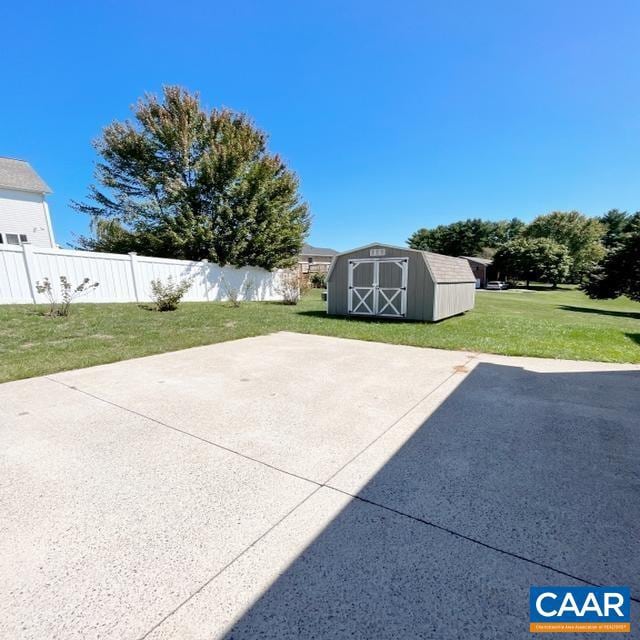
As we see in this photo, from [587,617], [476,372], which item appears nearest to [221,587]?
[587,617]

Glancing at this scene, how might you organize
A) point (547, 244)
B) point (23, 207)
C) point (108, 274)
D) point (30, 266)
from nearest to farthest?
point (30, 266) < point (108, 274) < point (23, 207) < point (547, 244)

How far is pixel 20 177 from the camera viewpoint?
1614 centimetres

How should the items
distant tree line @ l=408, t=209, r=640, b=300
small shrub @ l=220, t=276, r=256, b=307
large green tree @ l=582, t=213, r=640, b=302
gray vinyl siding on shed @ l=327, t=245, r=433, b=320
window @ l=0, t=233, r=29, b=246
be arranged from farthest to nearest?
distant tree line @ l=408, t=209, r=640, b=300 < large green tree @ l=582, t=213, r=640, b=302 < small shrub @ l=220, t=276, r=256, b=307 < window @ l=0, t=233, r=29, b=246 < gray vinyl siding on shed @ l=327, t=245, r=433, b=320

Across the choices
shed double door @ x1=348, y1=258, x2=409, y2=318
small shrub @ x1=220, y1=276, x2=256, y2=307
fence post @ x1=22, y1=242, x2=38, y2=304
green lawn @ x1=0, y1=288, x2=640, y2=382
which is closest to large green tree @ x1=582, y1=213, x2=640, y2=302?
green lawn @ x1=0, y1=288, x2=640, y2=382

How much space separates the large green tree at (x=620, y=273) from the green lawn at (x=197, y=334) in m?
14.2

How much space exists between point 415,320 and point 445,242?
4823 centimetres

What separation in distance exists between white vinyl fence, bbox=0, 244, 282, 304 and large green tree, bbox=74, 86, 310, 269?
1269 mm

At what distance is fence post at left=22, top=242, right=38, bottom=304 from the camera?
9.35 metres

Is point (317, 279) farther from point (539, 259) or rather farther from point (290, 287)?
point (539, 259)

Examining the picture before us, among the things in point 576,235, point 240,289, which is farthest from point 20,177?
point 576,235

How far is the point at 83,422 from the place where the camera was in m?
3.13

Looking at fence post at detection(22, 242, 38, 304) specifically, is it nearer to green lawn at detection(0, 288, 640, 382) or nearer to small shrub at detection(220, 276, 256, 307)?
green lawn at detection(0, 288, 640, 382)

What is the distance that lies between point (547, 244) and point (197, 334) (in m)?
45.0

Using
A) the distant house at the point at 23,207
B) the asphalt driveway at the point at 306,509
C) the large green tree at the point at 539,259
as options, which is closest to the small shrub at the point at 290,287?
the asphalt driveway at the point at 306,509
